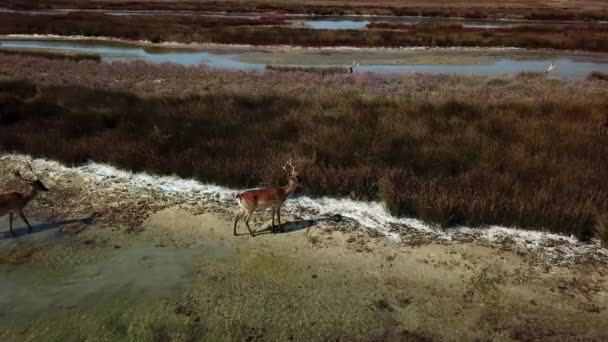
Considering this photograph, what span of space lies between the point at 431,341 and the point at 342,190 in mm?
4397

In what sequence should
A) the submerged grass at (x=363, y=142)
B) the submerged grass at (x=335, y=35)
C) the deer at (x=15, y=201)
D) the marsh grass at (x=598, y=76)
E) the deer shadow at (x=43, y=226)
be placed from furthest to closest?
the submerged grass at (x=335, y=35) < the marsh grass at (x=598, y=76) < the submerged grass at (x=363, y=142) < the deer shadow at (x=43, y=226) < the deer at (x=15, y=201)

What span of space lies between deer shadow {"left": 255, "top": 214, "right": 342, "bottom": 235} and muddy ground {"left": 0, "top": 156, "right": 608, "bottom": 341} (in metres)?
0.04

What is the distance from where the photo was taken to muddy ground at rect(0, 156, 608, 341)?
20.1 ft

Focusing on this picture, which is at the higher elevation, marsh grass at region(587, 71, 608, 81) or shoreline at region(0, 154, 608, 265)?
shoreline at region(0, 154, 608, 265)

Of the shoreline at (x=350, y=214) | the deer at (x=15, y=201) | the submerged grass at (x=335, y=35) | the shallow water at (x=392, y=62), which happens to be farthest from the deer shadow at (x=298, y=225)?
the submerged grass at (x=335, y=35)

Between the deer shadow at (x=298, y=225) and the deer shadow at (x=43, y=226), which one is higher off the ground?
the deer shadow at (x=43, y=226)

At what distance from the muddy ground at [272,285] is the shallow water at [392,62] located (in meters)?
21.6

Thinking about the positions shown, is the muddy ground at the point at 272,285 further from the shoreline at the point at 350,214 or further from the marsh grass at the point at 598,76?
the marsh grass at the point at 598,76

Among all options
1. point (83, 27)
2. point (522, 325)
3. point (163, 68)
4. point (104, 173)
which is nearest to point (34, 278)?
point (104, 173)

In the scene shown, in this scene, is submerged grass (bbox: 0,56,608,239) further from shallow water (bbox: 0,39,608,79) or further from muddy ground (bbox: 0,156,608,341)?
shallow water (bbox: 0,39,608,79)

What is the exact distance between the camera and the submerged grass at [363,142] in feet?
29.6

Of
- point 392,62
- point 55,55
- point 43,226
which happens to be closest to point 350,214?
point 43,226

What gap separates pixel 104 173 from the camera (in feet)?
36.3

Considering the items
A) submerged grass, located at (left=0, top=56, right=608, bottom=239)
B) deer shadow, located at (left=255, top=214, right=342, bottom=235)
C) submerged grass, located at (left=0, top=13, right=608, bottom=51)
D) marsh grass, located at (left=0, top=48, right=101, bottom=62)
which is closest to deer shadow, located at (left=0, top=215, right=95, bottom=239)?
submerged grass, located at (left=0, top=56, right=608, bottom=239)
